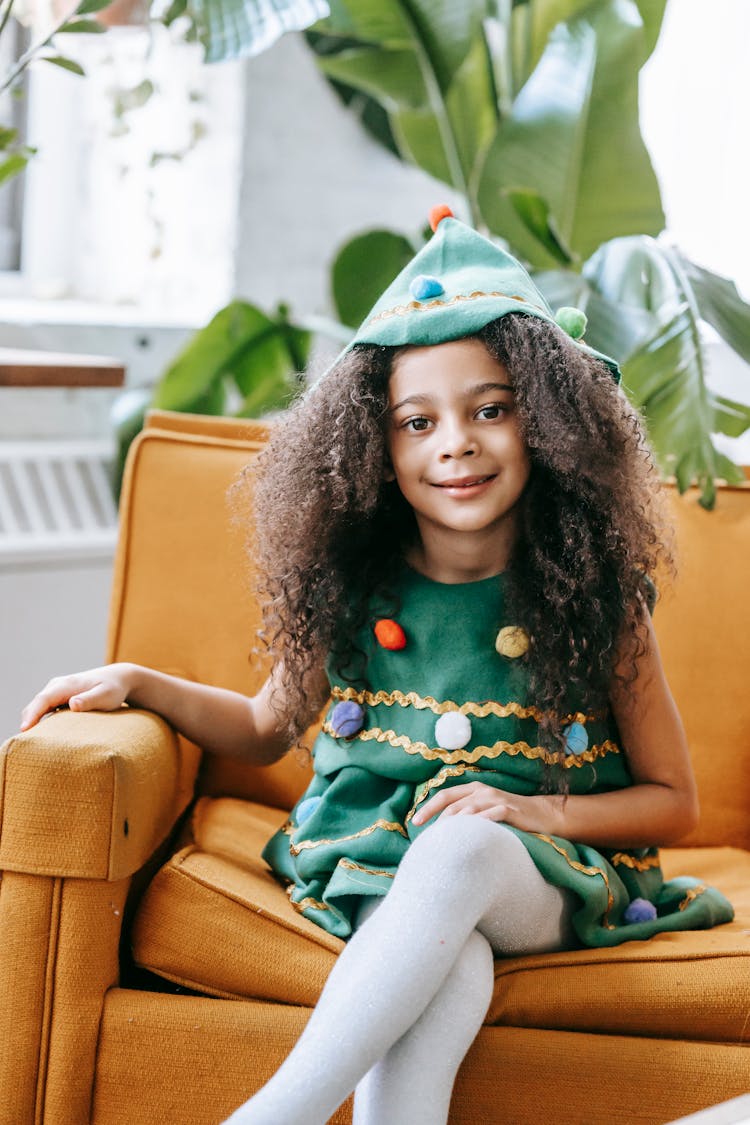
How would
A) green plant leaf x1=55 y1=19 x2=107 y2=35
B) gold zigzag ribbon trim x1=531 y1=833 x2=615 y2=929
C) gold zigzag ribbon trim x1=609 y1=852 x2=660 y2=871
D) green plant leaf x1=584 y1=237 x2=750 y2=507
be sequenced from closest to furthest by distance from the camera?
gold zigzag ribbon trim x1=531 y1=833 x2=615 y2=929
gold zigzag ribbon trim x1=609 y1=852 x2=660 y2=871
green plant leaf x1=55 y1=19 x2=107 y2=35
green plant leaf x1=584 y1=237 x2=750 y2=507

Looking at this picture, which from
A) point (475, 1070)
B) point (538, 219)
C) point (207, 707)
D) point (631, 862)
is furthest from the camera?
point (538, 219)

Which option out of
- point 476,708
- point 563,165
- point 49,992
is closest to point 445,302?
point 476,708

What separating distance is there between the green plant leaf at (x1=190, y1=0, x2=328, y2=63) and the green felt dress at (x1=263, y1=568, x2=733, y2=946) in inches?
34.1

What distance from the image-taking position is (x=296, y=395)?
1.49m

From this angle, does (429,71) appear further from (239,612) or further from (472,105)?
(239,612)

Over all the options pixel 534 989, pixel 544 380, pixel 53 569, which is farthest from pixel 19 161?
pixel 534 989

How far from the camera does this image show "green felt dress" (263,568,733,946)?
1323 mm

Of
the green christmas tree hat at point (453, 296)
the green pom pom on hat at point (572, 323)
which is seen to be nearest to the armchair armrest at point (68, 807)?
the green christmas tree hat at point (453, 296)

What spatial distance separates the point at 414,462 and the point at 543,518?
0.15 metres

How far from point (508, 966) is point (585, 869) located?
124mm

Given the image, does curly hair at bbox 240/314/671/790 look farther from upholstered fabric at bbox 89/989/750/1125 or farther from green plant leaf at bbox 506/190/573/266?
green plant leaf at bbox 506/190/573/266

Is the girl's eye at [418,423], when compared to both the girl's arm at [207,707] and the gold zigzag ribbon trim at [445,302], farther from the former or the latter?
the girl's arm at [207,707]

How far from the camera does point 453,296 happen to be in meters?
1.31

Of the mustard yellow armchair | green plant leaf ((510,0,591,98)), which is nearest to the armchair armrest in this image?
the mustard yellow armchair
